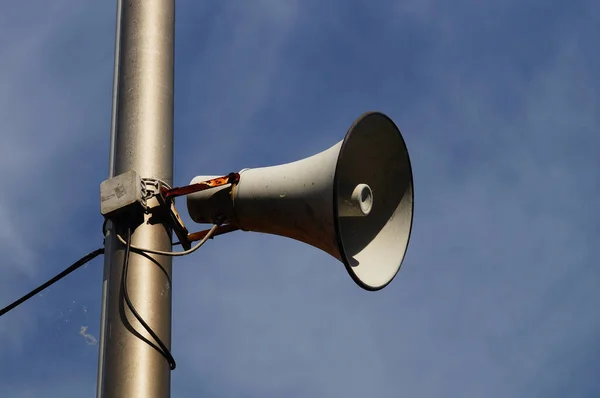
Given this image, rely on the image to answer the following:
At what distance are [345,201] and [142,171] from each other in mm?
714

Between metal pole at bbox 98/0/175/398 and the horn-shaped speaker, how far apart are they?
0.24 m

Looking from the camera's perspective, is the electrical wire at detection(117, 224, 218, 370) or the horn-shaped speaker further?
the horn-shaped speaker

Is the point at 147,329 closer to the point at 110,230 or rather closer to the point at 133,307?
the point at 133,307

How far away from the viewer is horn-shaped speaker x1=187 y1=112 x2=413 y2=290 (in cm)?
348

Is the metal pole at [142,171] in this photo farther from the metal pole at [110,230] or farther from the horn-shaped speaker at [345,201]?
the horn-shaped speaker at [345,201]

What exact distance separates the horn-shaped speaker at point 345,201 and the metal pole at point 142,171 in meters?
0.24

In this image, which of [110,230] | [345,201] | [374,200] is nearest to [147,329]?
[110,230]

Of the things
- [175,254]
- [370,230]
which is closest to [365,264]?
[370,230]

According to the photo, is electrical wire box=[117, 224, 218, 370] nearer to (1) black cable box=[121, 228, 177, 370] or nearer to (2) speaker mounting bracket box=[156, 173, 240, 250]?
(1) black cable box=[121, 228, 177, 370]

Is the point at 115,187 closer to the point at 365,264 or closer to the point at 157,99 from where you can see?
the point at 157,99

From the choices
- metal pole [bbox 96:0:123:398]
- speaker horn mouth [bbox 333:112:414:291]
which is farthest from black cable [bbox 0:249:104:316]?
speaker horn mouth [bbox 333:112:414:291]

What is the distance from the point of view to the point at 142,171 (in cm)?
351

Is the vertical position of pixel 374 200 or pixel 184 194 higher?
pixel 374 200

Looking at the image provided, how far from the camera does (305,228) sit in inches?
140
